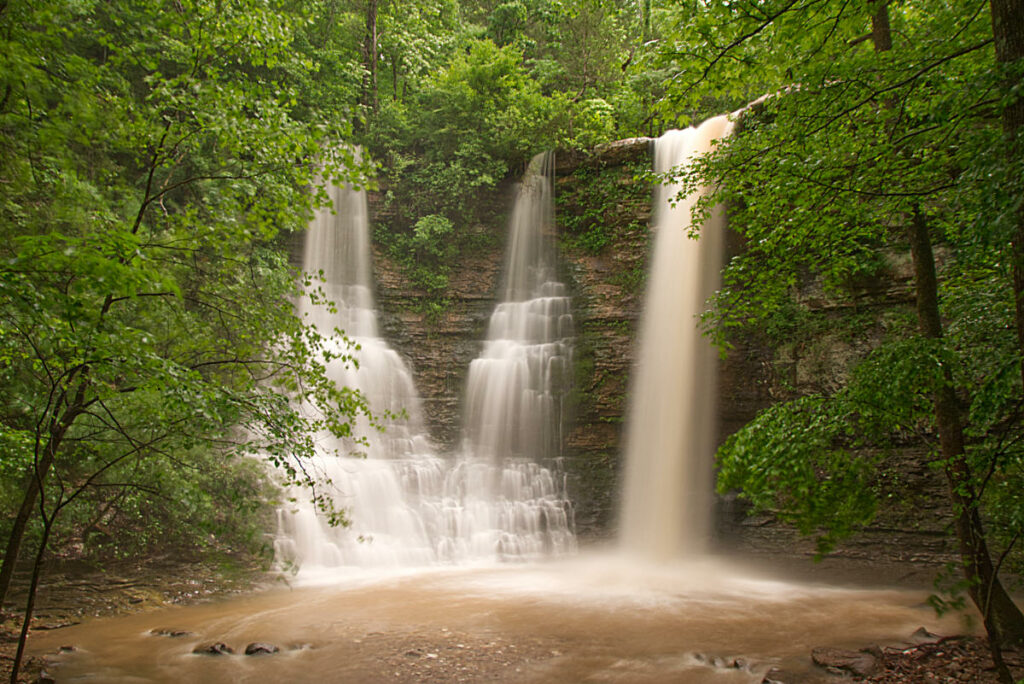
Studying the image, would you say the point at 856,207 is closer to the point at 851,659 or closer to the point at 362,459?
the point at 851,659

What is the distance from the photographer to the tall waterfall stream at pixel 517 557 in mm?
6559

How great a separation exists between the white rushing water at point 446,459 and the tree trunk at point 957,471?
8.49 metres

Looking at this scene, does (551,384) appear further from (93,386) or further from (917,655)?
(93,386)

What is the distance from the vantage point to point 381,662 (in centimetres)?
643

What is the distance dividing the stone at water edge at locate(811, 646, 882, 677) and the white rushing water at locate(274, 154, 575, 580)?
7.29 metres

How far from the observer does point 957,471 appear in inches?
205

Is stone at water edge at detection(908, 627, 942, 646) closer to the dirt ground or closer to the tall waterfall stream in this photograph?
the dirt ground

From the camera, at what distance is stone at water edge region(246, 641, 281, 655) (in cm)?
667

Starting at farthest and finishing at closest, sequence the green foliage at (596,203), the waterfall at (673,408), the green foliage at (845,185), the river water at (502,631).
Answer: the green foliage at (596,203) < the waterfall at (673,408) < the river water at (502,631) < the green foliage at (845,185)

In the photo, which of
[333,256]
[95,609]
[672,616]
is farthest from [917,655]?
[333,256]

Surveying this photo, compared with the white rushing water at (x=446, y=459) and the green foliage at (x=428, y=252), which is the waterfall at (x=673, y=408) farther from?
the green foliage at (x=428, y=252)

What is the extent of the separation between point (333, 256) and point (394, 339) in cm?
351

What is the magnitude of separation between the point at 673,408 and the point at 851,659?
7.66m

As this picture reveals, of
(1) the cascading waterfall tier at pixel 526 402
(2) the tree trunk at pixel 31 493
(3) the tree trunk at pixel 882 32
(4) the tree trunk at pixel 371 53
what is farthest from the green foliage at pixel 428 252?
(2) the tree trunk at pixel 31 493
